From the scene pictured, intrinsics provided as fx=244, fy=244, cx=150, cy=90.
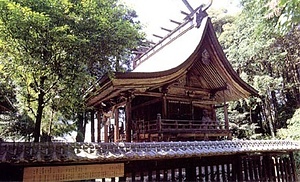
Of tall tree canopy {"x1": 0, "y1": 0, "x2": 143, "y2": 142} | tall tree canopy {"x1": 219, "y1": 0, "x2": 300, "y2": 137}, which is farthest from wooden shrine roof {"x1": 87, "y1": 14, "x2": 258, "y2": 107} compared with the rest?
tall tree canopy {"x1": 219, "y1": 0, "x2": 300, "y2": 137}

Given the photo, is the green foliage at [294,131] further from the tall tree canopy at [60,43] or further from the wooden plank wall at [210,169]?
the tall tree canopy at [60,43]

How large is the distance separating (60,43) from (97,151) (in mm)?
2122

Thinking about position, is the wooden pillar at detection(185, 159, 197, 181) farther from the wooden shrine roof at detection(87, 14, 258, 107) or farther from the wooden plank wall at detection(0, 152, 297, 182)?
the wooden shrine roof at detection(87, 14, 258, 107)

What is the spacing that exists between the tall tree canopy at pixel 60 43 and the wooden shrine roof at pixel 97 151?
2.34ft

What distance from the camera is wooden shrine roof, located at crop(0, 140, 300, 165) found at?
12.8 ft

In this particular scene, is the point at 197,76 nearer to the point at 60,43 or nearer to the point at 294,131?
the point at 294,131

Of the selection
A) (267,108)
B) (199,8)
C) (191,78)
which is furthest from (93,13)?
(267,108)

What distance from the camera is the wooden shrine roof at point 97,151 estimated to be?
389 centimetres

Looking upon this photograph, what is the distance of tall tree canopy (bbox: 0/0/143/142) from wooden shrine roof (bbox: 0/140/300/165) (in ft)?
2.34

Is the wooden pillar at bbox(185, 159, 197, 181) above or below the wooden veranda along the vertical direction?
below

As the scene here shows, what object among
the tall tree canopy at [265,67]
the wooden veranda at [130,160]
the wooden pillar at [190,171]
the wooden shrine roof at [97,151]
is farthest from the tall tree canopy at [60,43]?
the tall tree canopy at [265,67]

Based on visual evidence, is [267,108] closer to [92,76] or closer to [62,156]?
[92,76]

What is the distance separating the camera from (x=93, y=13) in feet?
15.6

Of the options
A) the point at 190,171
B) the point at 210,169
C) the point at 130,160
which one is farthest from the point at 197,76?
the point at 130,160
